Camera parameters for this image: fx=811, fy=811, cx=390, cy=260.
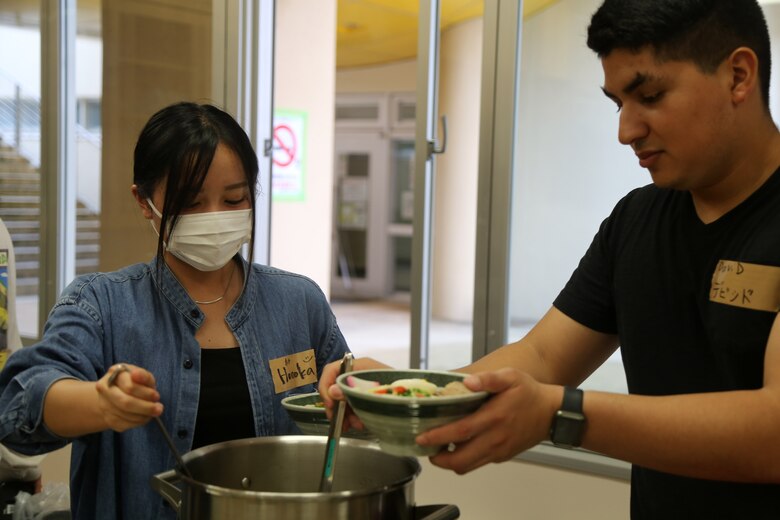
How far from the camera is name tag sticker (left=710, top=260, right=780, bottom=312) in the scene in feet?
3.66

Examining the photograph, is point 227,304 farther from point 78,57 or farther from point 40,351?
point 78,57

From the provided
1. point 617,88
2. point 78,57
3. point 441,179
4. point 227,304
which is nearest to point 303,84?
point 441,179

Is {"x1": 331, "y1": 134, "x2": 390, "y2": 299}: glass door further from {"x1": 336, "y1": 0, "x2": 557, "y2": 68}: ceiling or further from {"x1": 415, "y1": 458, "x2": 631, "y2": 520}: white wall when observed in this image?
{"x1": 415, "y1": 458, "x2": 631, "y2": 520}: white wall

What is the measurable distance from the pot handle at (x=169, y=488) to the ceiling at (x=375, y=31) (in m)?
6.48

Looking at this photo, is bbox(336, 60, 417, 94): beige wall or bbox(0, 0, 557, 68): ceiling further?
bbox(336, 60, 417, 94): beige wall

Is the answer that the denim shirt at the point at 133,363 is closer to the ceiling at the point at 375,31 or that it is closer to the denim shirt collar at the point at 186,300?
the denim shirt collar at the point at 186,300

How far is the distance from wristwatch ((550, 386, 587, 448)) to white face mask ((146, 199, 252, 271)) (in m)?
0.73

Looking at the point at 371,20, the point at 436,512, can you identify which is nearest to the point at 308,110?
the point at 371,20

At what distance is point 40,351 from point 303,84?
16.8ft

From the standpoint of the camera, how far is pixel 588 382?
2.81m

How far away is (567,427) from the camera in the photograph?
1.03 metres

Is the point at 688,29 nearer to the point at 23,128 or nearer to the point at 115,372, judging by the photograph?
the point at 115,372

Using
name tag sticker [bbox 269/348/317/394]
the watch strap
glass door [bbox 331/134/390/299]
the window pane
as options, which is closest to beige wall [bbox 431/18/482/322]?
name tag sticker [bbox 269/348/317/394]

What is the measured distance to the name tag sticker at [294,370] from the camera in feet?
5.08
